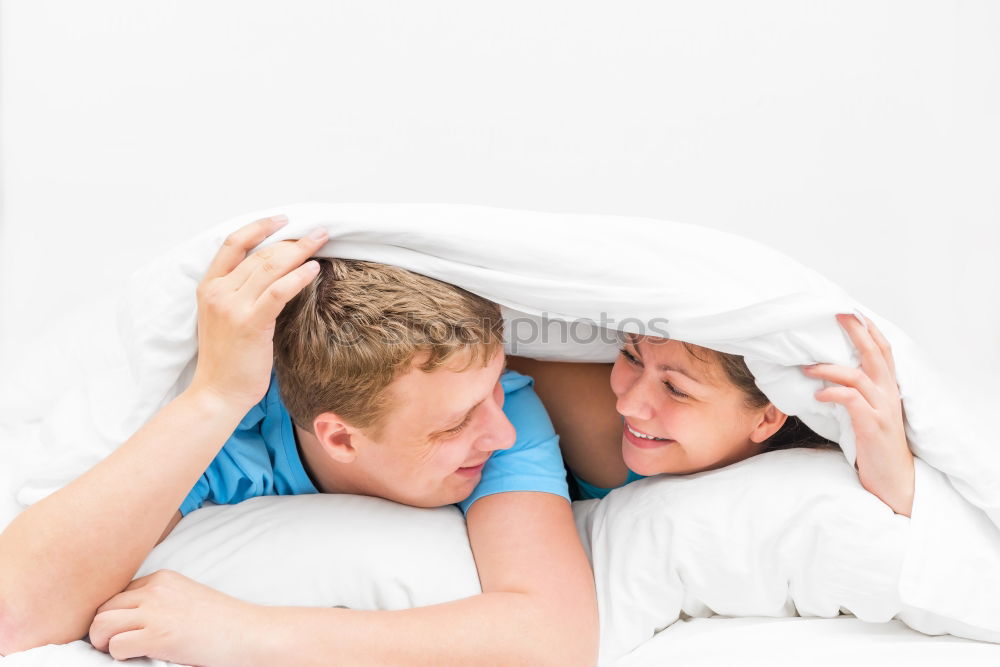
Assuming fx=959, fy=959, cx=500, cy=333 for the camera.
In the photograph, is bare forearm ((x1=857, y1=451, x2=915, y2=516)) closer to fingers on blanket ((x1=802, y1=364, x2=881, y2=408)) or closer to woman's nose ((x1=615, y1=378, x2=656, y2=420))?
fingers on blanket ((x1=802, y1=364, x2=881, y2=408))

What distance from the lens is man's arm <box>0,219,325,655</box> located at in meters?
1.17

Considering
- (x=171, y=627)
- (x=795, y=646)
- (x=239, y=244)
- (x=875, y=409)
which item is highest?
(x=239, y=244)

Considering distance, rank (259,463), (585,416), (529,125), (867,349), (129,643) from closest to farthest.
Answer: (129,643) → (867,349) → (259,463) → (585,416) → (529,125)

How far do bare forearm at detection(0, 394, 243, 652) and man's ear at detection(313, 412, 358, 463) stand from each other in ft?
0.46

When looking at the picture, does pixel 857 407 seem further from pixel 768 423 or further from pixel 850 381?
pixel 768 423

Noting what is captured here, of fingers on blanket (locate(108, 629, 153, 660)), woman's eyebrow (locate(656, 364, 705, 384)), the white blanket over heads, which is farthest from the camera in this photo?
woman's eyebrow (locate(656, 364, 705, 384))

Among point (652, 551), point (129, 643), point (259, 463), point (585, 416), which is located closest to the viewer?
point (129, 643)

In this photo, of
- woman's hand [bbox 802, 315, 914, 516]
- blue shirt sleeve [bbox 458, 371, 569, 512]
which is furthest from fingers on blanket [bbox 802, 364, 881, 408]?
blue shirt sleeve [bbox 458, 371, 569, 512]

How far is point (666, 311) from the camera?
1.28 meters

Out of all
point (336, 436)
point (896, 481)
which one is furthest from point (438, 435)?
point (896, 481)

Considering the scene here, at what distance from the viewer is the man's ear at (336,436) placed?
1.33 meters

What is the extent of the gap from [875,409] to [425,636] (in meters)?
0.65

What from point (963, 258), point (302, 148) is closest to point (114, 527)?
point (302, 148)

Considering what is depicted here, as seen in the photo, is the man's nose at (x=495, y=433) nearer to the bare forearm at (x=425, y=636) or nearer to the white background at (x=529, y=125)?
the bare forearm at (x=425, y=636)
